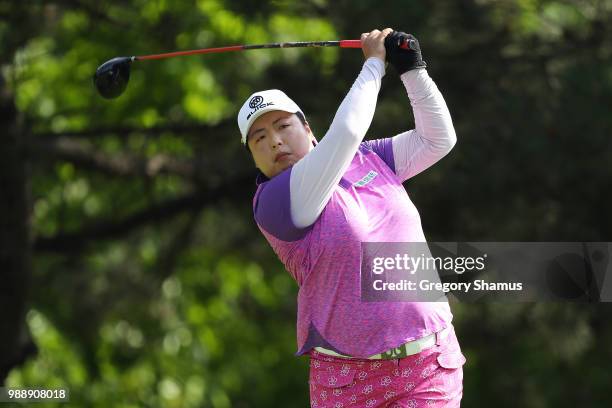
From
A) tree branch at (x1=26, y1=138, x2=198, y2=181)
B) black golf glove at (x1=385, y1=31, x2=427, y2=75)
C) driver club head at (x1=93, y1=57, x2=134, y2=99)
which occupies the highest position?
tree branch at (x1=26, y1=138, x2=198, y2=181)

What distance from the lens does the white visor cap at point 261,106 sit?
312 centimetres

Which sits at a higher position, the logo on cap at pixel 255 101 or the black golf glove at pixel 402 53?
the black golf glove at pixel 402 53

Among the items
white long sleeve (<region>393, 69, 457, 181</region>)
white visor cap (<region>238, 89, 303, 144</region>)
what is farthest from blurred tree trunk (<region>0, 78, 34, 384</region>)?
white long sleeve (<region>393, 69, 457, 181</region>)

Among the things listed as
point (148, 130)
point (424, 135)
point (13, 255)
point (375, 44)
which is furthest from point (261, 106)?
point (148, 130)

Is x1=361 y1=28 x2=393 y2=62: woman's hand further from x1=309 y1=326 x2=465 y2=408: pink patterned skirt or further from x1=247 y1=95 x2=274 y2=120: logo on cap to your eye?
x1=309 y1=326 x2=465 y2=408: pink patterned skirt

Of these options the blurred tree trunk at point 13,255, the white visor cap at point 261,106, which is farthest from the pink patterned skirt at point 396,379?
the blurred tree trunk at point 13,255

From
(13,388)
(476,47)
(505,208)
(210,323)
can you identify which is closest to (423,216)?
(505,208)

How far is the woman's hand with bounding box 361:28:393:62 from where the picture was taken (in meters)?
3.07

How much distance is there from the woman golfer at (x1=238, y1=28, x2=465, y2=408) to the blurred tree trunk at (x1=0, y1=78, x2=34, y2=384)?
354cm

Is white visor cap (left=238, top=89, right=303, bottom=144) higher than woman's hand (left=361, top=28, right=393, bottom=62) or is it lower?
lower

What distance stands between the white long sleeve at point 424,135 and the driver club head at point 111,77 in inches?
44.7

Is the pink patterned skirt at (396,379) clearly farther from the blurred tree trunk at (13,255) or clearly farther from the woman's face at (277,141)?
the blurred tree trunk at (13,255)

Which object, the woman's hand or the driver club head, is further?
the driver club head

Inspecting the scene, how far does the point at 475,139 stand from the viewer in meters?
6.22
